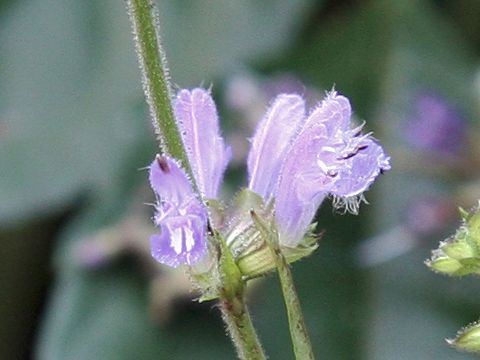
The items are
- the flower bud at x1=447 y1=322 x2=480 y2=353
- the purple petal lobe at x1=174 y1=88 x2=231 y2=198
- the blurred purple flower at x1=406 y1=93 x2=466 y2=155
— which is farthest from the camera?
the blurred purple flower at x1=406 y1=93 x2=466 y2=155

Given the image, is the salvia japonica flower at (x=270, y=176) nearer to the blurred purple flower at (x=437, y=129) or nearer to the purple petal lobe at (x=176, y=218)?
the purple petal lobe at (x=176, y=218)

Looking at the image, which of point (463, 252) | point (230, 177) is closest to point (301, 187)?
point (463, 252)

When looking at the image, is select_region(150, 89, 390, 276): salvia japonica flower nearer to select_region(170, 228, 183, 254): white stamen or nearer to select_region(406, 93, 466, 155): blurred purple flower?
select_region(170, 228, 183, 254): white stamen

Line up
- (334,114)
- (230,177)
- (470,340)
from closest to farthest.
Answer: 1. (470,340)
2. (334,114)
3. (230,177)

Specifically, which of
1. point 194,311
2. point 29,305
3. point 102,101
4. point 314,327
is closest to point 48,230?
point 29,305

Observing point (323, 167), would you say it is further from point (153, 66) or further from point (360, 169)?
point (153, 66)

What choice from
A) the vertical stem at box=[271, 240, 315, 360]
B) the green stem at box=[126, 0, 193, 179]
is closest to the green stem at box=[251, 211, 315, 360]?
the vertical stem at box=[271, 240, 315, 360]

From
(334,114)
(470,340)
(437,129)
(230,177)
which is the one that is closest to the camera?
(470,340)
